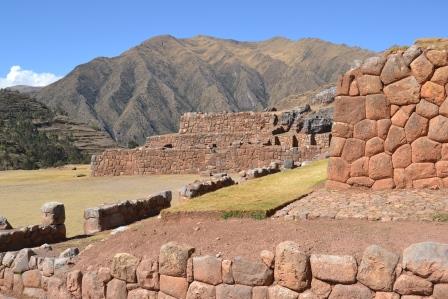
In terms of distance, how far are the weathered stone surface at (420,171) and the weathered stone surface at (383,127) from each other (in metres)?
0.73

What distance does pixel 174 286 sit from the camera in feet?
23.5

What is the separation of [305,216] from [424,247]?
292cm

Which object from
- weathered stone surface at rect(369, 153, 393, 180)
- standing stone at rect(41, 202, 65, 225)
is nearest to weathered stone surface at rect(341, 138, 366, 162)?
weathered stone surface at rect(369, 153, 393, 180)

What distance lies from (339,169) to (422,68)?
238 cm

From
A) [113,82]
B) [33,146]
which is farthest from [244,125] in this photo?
[113,82]

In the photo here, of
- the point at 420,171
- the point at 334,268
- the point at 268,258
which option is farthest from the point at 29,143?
the point at 334,268

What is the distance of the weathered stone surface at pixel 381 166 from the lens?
399 inches

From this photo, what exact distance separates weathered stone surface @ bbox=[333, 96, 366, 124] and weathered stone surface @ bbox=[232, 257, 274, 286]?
4724mm

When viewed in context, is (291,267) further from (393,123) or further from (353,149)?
(393,123)

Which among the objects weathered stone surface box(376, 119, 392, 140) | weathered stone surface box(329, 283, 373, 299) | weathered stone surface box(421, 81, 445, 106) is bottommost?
weathered stone surface box(329, 283, 373, 299)

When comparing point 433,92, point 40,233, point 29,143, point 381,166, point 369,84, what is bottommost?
point 40,233

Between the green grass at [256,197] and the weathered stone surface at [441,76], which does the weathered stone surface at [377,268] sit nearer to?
the green grass at [256,197]

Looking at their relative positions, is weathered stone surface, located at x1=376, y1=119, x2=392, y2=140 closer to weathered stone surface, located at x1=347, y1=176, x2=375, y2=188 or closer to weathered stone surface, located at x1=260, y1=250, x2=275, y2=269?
weathered stone surface, located at x1=347, y1=176, x2=375, y2=188

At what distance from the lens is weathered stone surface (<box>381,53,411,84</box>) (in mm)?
9836
